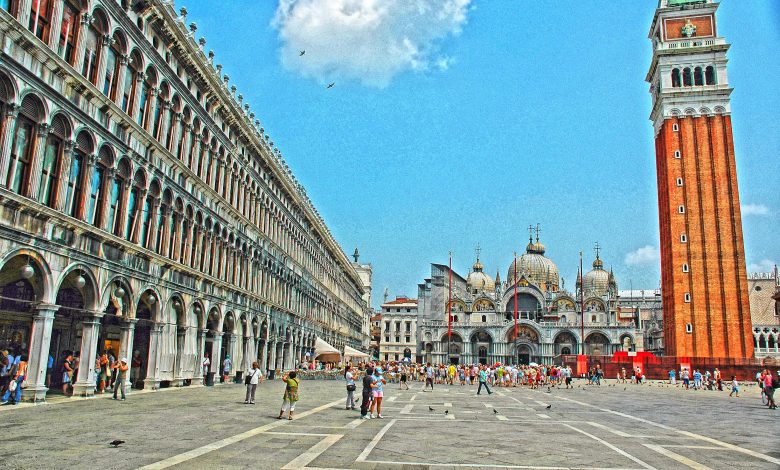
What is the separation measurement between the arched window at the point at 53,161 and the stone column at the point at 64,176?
3.1 inches

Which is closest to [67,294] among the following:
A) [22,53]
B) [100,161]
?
[100,161]

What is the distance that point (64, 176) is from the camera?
18.4m

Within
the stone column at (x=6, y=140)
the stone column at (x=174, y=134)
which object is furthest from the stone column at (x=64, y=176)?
the stone column at (x=174, y=134)

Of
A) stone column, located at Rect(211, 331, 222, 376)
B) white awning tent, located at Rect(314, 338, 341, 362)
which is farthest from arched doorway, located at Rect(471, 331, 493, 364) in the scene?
stone column, located at Rect(211, 331, 222, 376)

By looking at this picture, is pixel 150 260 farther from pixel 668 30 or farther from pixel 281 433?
pixel 668 30

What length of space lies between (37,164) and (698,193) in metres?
67.6

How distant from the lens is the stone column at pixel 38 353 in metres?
17.0

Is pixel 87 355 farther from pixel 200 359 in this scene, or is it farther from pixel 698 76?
pixel 698 76

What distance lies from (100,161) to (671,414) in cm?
2184

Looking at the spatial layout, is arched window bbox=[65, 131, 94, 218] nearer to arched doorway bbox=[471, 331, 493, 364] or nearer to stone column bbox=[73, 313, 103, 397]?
stone column bbox=[73, 313, 103, 397]

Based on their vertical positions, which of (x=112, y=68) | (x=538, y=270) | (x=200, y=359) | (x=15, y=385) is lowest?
(x=15, y=385)

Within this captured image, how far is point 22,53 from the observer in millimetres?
16172

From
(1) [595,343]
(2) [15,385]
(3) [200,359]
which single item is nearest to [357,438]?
(2) [15,385]

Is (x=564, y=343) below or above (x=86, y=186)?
below
